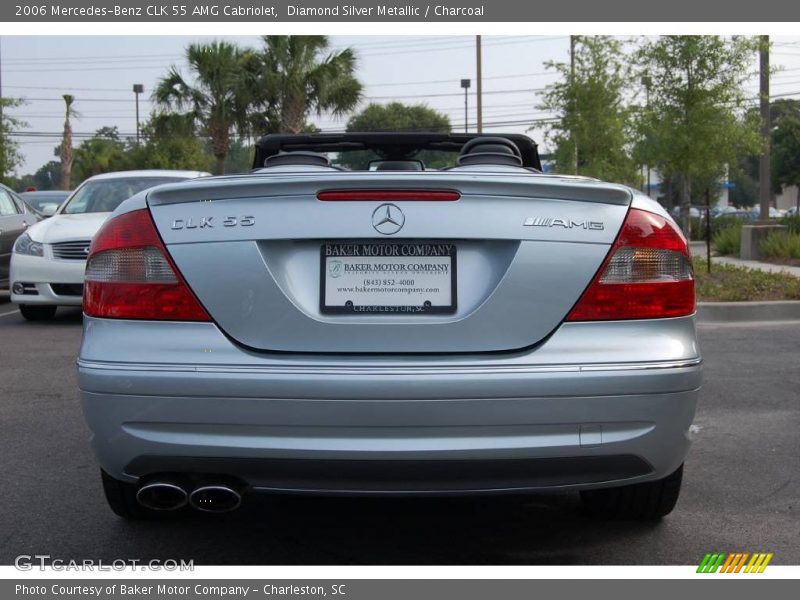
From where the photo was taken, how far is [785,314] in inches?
430

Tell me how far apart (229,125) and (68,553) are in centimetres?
3062

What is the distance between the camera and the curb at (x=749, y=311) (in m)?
10.8

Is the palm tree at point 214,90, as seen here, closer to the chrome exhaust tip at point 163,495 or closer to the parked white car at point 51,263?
the parked white car at point 51,263

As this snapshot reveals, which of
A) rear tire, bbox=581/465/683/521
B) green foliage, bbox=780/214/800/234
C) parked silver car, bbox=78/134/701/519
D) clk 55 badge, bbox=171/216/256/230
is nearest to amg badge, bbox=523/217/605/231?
parked silver car, bbox=78/134/701/519

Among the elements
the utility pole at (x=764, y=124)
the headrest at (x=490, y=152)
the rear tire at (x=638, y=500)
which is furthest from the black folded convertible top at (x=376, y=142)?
the utility pole at (x=764, y=124)

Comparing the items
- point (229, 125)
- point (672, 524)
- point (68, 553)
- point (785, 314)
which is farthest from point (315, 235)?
point (229, 125)

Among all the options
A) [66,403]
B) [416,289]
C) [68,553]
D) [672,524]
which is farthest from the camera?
[66,403]

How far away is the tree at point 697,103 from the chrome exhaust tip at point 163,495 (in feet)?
49.7

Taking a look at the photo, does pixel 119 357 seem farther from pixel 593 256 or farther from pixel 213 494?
pixel 593 256

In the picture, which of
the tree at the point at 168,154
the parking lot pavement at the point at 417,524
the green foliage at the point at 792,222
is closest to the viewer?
the parking lot pavement at the point at 417,524

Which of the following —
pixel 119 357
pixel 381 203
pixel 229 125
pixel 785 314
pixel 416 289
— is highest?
pixel 229 125

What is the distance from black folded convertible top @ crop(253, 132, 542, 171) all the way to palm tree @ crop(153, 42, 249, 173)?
26.9 m

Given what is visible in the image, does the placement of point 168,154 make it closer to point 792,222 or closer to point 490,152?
point 792,222

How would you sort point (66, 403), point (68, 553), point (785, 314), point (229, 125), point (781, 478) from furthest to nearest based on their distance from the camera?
point (229, 125) < point (785, 314) < point (66, 403) < point (781, 478) < point (68, 553)
